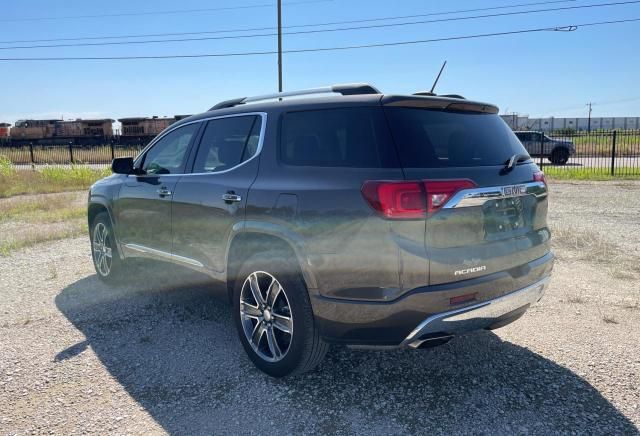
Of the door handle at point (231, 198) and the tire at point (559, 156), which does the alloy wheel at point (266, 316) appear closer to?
the door handle at point (231, 198)

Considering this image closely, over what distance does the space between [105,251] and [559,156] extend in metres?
24.5

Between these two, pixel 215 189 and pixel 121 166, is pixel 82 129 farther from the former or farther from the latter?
pixel 215 189

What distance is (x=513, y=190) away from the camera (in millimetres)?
3084

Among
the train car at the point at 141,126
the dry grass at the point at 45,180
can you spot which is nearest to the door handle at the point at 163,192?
the dry grass at the point at 45,180

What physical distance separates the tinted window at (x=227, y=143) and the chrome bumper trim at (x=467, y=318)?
1.68 m

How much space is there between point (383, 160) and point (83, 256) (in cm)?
579

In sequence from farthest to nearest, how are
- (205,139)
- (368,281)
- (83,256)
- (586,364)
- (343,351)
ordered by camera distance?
(83,256), (205,139), (343,351), (586,364), (368,281)

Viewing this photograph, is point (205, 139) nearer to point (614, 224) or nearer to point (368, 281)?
point (368, 281)

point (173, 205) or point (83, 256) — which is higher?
point (173, 205)

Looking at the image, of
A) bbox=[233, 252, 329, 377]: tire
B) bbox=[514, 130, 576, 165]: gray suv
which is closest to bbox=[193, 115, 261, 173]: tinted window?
bbox=[233, 252, 329, 377]: tire

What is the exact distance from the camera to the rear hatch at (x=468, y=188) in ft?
9.02

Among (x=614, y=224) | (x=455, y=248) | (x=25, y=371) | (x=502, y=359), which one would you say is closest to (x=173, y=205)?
(x=25, y=371)

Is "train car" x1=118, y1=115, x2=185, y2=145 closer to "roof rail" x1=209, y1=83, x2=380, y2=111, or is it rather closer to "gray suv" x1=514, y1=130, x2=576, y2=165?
"gray suv" x1=514, y1=130, x2=576, y2=165

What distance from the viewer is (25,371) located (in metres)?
3.59
